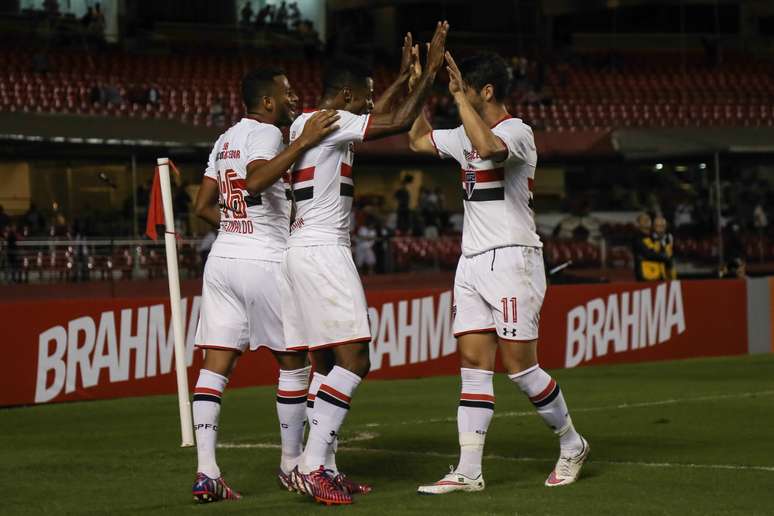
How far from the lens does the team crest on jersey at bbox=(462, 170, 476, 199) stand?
714 cm

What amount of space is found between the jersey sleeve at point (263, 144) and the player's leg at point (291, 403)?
1141mm

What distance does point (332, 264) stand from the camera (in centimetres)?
681

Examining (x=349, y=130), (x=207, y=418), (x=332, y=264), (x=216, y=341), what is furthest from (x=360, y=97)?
(x=207, y=418)

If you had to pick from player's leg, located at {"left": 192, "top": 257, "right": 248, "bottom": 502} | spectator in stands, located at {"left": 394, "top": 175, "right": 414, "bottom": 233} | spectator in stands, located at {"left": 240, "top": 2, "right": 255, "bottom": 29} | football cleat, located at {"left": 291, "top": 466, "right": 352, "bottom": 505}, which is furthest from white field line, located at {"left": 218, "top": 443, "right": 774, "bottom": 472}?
spectator in stands, located at {"left": 240, "top": 2, "right": 255, "bottom": 29}

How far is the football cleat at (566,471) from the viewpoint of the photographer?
7004mm

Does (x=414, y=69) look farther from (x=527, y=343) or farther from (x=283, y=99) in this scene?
(x=527, y=343)

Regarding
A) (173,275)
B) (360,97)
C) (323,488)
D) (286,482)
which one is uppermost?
(360,97)

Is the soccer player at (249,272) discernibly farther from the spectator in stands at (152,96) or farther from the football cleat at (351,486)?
the spectator in stands at (152,96)

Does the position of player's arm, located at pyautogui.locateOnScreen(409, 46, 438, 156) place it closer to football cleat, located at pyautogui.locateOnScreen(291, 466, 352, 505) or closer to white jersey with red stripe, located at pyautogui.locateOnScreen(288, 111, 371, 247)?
white jersey with red stripe, located at pyautogui.locateOnScreen(288, 111, 371, 247)

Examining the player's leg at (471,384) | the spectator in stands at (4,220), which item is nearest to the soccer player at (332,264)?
the player's leg at (471,384)

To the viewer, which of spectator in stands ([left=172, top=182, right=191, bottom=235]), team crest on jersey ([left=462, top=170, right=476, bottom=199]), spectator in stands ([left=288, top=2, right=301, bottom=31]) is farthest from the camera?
spectator in stands ([left=288, top=2, right=301, bottom=31])

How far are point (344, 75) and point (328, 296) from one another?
1235mm

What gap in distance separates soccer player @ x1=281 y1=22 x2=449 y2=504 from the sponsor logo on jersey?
31.2ft

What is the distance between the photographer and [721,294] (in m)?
17.5
